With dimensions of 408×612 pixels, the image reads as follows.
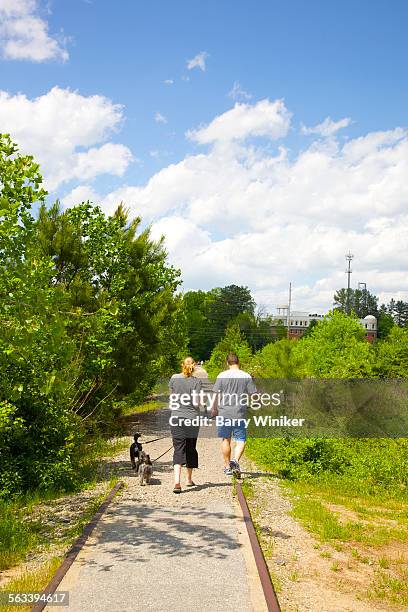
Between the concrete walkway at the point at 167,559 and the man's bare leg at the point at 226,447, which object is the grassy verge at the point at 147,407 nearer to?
the man's bare leg at the point at 226,447

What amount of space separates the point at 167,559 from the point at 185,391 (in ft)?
10.9

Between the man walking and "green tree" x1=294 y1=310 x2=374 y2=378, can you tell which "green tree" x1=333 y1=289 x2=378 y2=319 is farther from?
the man walking

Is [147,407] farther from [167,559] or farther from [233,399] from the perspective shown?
[167,559]

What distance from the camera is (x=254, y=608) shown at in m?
5.13

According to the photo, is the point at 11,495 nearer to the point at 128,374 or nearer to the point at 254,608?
the point at 254,608

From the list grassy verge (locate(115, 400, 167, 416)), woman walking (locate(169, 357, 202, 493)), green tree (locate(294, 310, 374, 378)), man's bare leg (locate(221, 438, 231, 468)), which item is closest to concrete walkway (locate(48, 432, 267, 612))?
woman walking (locate(169, 357, 202, 493))

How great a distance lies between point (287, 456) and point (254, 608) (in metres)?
7.58

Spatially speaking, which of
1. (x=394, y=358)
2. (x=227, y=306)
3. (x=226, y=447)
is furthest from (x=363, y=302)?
(x=226, y=447)

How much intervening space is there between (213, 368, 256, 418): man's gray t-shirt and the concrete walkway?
1358 mm

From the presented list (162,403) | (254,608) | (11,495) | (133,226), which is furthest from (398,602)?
(162,403)

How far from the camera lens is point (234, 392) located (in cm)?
1015

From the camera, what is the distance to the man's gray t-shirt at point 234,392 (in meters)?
10.1

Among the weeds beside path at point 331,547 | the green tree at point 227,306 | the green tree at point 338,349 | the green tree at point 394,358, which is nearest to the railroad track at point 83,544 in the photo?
the weeds beside path at point 331,547

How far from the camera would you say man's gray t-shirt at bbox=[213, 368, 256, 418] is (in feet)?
33.3
